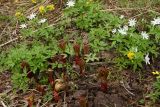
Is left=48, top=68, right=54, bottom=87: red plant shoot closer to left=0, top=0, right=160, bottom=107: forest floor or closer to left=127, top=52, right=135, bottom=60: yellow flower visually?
left=0, top=0, right=160, bottom=107: forest floor

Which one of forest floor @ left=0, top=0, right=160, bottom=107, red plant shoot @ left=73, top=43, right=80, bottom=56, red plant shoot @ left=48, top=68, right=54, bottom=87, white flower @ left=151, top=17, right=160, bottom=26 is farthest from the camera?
white flower @ left=151, top=17, right=160, bottom=26

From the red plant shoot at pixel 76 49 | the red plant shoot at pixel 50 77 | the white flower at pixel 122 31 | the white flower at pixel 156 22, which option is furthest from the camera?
the white flower at pixel 156 22

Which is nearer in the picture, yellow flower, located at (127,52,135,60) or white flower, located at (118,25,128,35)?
yellow flower, located at (127,52,135,60)

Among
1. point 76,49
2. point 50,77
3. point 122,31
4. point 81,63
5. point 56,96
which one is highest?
point 122,31

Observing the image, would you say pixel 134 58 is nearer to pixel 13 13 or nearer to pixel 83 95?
pixel 83 95

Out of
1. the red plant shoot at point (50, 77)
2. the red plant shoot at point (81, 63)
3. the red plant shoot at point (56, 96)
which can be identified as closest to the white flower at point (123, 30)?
the red plant shoot at point (81, 63)

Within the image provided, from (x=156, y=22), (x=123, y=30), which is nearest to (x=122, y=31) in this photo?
(x=123, y=30)

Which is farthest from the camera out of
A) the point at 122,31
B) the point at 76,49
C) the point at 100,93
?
the point at 122,31

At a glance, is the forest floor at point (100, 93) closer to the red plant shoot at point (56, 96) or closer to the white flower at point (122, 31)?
the red plant shoot at point (56, 96)

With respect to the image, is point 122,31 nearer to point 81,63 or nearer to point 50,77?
point 81,63

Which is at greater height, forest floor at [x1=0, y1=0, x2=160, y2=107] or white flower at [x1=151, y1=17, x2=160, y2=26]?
white flower at [x1=151, y1=17, x2=160, y2=26]

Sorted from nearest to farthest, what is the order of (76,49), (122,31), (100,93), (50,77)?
(100,93), (50,77), (76,49), (122,31)

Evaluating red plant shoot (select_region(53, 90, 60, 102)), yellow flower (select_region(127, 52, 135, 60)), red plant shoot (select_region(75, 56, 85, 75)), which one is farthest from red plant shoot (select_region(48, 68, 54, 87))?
yellow flower (select_region(127, 52, 135, 60))

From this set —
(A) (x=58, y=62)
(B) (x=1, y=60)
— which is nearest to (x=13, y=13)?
(B) (x=1, y=60)
